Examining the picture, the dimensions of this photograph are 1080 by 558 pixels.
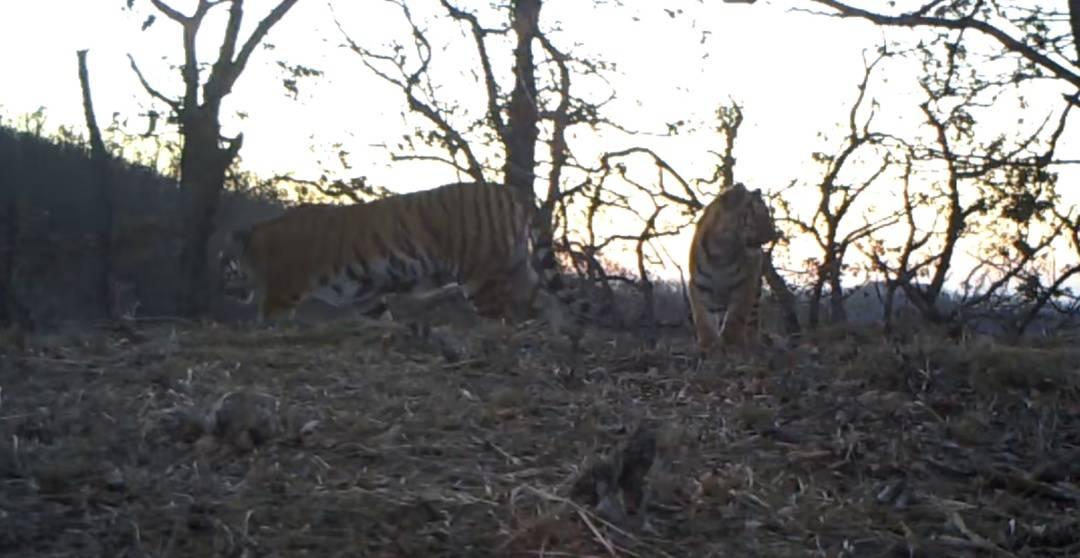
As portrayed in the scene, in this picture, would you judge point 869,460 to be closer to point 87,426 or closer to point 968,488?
point 968,488

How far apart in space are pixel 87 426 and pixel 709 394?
2.00m

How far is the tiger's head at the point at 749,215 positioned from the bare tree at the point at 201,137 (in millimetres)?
6832

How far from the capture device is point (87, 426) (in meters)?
4.07

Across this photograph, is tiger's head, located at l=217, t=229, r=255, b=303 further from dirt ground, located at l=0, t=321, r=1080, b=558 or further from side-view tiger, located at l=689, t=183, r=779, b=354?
dirt ground, located at l=0, t=321, r=1080, b=558

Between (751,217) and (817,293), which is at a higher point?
(751,217)

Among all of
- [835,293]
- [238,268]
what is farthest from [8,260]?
[835,293]

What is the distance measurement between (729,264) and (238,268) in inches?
186

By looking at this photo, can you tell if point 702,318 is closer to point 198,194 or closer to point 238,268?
point 238,268

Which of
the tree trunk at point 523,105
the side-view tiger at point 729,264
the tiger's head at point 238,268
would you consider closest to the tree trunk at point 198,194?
the tiger's head at point 238,268

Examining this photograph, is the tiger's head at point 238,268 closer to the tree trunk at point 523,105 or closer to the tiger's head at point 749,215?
the tree trunk at point 523,105

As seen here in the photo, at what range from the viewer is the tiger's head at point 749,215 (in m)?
8.62

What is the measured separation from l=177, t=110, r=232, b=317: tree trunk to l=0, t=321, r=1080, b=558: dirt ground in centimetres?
889

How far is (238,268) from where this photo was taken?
11.7m

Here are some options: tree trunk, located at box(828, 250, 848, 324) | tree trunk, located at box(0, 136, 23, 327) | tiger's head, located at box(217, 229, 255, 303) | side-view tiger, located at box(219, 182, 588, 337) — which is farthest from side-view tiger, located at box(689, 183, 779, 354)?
tree trunk, located at box(828, 250, 848, 324)
